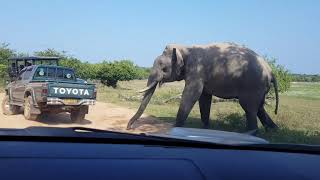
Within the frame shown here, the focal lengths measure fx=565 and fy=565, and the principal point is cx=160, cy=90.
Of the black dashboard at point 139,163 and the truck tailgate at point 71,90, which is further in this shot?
the truck tailgate at point 71,90

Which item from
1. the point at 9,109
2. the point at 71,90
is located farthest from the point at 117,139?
the point at 9,109

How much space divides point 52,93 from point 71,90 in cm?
59

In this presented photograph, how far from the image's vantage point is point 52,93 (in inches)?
611

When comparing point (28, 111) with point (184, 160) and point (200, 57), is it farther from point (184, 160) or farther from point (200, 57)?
point (184, 160)

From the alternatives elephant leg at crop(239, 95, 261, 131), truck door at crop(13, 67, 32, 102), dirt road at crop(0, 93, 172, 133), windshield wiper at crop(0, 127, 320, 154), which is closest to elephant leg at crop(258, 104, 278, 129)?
elephant leg at crop(239, 95, 261, 131)

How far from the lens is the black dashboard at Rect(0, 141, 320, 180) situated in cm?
202

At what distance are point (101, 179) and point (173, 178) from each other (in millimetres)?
261

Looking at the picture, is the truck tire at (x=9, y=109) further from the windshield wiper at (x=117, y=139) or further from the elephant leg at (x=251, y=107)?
the windshield wiper at (x=117, y=139)

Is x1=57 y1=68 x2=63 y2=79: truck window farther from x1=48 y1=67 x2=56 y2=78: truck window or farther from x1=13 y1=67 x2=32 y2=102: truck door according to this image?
x1=13 y1=67 x2=32 y2=102: truck door

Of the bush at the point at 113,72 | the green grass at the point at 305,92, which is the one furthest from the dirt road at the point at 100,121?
the green grass at the point at 305,92

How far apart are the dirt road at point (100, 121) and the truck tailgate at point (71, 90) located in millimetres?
840

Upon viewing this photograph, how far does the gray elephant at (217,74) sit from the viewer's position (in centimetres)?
1370

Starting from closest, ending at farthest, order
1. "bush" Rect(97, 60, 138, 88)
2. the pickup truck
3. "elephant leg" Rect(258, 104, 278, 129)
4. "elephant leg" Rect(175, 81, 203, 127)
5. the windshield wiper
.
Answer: the windshield wiper → "elephant leg" Rect(175, 81, 203, 127) → "elephant leg" Rect(258, 104, 278, 129) → the pickup truck → "bush" Rect(97, 60, 138, 88)

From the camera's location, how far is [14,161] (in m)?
2.04
